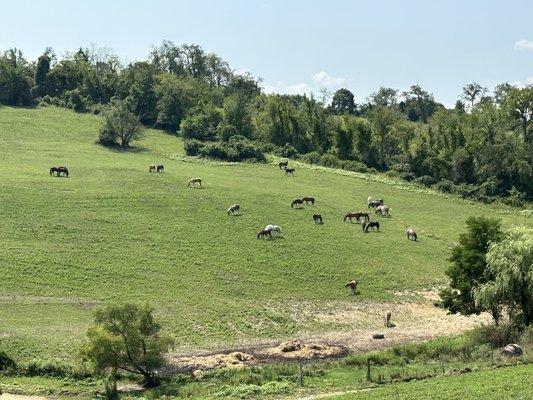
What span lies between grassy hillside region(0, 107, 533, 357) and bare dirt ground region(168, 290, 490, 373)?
52 cm

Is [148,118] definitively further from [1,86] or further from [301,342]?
[301,342]

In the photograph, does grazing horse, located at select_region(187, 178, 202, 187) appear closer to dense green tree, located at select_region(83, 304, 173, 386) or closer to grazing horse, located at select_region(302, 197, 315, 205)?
grazing horse, located at select_region(302, 197, 315, 205)

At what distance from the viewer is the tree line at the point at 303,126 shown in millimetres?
95500

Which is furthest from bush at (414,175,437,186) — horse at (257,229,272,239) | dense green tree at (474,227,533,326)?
dense green tree at (474,227,533,326)

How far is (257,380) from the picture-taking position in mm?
30984

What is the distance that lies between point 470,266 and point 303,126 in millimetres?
75715

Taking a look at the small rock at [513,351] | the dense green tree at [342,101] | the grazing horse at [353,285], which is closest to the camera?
the small rock at [513,351]

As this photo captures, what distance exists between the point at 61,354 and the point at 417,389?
60.1ft

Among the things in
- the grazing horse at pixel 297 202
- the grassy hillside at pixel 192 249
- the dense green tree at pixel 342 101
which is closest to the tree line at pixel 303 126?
the grassy hillside at pixel 192 249

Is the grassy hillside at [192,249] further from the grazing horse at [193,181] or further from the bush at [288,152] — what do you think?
the bush at [288,152]

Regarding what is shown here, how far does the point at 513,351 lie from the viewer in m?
32.3

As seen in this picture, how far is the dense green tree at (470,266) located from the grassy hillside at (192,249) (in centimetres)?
682

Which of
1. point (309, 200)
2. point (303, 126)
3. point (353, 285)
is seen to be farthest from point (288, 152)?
point (353, 285)

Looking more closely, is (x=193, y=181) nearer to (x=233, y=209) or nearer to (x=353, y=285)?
(x=233, y=209)
